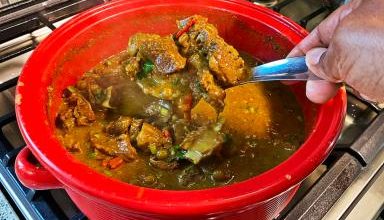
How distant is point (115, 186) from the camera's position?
74 cm

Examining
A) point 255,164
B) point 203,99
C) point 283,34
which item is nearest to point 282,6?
point 283,34

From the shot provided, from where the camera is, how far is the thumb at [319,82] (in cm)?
87

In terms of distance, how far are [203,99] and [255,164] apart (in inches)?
8.6

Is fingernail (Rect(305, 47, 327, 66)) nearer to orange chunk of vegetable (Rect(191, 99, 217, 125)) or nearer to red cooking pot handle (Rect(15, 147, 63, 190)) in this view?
orange chunk of vegetable (Rect(191, 99, 217, 125))

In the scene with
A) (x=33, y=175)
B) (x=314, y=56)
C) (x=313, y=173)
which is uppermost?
(x=314, y=56)

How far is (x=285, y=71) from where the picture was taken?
3.32 feet

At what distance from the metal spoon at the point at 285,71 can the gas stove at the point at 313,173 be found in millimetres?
245

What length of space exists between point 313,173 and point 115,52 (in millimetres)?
665

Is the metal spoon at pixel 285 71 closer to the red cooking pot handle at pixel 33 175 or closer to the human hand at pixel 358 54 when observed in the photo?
Result: the human hand at pixel 358 54

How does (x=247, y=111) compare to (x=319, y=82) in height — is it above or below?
below

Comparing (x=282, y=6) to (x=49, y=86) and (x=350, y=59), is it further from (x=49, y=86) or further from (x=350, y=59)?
(x=49, y=86)

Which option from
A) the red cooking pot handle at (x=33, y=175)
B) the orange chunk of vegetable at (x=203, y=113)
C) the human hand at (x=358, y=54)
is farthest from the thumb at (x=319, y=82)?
the red cooking pot handle at (x=33, y=175)

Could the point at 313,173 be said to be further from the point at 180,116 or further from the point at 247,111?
the point at 180,116

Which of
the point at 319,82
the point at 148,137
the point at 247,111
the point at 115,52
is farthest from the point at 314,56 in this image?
the point at 115,52
